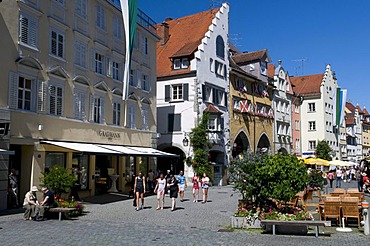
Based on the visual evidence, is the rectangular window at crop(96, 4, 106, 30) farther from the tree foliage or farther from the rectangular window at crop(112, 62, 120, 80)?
the tree foliage

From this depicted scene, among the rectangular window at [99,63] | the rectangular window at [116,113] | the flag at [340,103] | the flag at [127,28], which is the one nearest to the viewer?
the flag at [127,28]

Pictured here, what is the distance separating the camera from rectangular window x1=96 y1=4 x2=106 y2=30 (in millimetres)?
26328

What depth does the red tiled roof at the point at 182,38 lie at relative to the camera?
38562mm

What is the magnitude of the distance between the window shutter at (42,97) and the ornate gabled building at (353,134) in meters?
63.3

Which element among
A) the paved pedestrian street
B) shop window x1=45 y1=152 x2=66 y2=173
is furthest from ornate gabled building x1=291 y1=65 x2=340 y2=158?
the paved pedestrian street

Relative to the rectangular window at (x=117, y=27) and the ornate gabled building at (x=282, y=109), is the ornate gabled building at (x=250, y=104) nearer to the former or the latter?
the ornate gabled building at (x=282, y=109)

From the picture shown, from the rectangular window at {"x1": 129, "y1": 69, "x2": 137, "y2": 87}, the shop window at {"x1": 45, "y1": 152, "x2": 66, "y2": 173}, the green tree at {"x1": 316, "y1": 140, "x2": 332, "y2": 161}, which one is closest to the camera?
the shop window at {"x1": 45, "y1": 152, "x2": 66, "y2": 173}

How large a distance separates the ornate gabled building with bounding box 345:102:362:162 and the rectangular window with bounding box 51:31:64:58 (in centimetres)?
6210

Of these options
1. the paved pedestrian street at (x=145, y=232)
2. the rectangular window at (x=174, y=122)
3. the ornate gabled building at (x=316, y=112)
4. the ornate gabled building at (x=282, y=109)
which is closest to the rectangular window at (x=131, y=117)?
the rectangular window at (x=174, y=122)

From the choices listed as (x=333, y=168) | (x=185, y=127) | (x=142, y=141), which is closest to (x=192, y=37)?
(x=185, y=127)

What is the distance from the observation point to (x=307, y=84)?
6681 centimetres

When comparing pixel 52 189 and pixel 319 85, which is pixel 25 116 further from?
pixel 319 85

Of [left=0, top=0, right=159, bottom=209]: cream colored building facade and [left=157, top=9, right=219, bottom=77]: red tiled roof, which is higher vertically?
[left=157, top=9, right=219, bottom=77]: red tiled roof

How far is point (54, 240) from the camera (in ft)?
38.2
